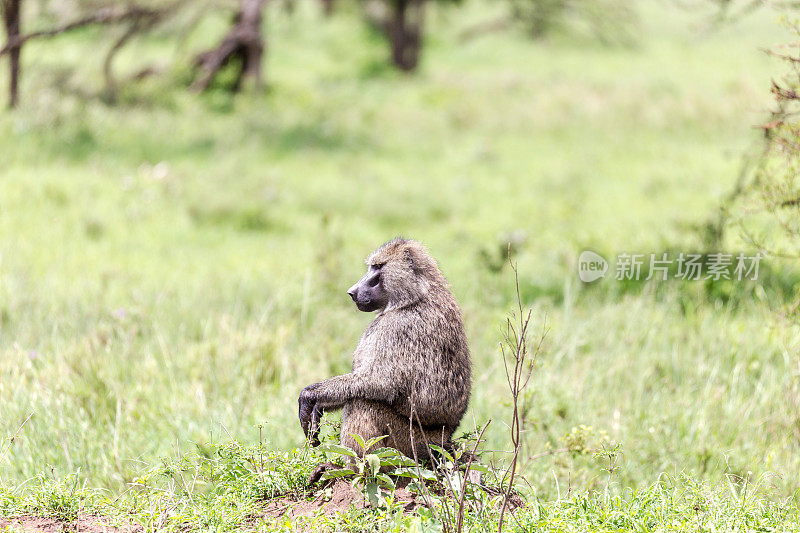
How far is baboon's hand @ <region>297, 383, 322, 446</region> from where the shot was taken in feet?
9.66

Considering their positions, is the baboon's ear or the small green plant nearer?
the small green plant

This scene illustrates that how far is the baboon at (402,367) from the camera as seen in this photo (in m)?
2.91

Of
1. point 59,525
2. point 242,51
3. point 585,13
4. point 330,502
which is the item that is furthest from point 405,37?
point 59,525

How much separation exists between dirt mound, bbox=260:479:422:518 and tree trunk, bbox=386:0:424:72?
17.2 metres

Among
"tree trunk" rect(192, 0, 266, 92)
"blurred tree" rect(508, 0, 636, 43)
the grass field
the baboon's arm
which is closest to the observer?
the baboon's arm

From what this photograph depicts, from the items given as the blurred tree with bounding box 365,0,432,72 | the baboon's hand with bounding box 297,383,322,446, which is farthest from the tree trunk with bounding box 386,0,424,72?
the baboon's hand with bounding box 297,383,322,446

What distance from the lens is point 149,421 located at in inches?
165

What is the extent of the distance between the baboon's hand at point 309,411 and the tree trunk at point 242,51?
471 inches

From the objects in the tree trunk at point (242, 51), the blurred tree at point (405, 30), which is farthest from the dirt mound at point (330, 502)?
the blurred tree at point (405, 30)

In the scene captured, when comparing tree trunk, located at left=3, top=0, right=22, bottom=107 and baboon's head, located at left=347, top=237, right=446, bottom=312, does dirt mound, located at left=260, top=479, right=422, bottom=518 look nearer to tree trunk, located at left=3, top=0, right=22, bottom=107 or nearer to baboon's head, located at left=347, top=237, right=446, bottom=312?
baboon's head, located at left=347, top=237, right=446, bottom=312

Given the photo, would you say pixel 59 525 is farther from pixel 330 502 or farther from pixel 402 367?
pixel 402 367

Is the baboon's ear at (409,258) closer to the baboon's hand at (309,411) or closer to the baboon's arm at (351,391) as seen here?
the baboon's arm at (351,391)

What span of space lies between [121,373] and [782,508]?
348 cm

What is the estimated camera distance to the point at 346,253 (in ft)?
25.5
